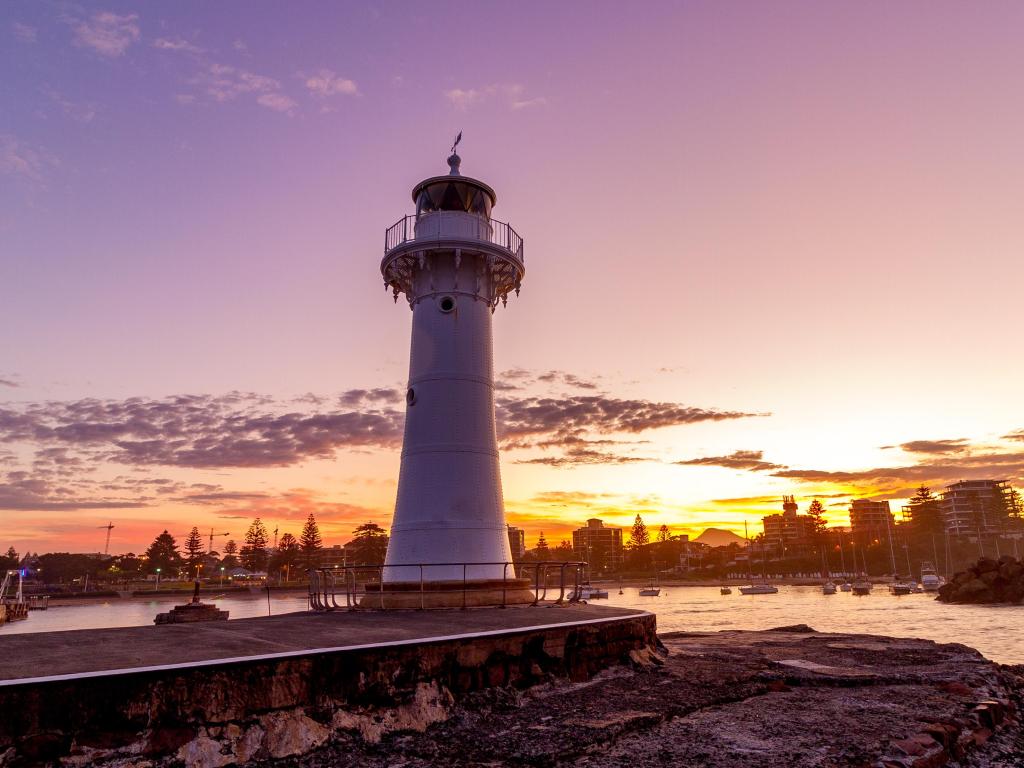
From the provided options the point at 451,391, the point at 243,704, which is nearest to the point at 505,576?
the point at 451,391

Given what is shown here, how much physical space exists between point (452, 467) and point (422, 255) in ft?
17.5

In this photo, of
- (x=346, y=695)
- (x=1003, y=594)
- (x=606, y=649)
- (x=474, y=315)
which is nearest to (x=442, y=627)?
(x=346, y=695)

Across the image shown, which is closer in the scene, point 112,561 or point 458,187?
point 458,187

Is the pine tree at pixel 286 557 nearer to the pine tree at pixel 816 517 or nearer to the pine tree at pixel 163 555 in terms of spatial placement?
the pine tree at pixel 163 555

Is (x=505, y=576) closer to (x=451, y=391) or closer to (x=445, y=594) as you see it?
(x=445, y=594)

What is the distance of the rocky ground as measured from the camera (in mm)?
7434

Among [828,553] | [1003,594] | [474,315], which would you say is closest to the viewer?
[474,315]

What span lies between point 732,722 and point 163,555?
187981 mm

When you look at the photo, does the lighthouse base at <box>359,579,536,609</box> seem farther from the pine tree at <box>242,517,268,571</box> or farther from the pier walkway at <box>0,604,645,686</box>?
the pine tree at <box>242,517,268,571</box>

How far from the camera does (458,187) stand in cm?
1802

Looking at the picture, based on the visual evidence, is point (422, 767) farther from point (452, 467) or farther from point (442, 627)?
point (452, 467)

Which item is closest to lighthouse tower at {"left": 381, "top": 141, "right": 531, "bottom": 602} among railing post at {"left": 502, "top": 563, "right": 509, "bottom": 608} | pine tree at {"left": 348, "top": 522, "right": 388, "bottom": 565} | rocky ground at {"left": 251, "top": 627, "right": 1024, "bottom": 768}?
railing post at {"left": 502, "top": 563, "right": 509, "bottom": 608}

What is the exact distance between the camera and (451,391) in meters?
16.7

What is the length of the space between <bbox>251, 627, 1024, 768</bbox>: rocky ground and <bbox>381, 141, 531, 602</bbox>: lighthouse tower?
5087mm
